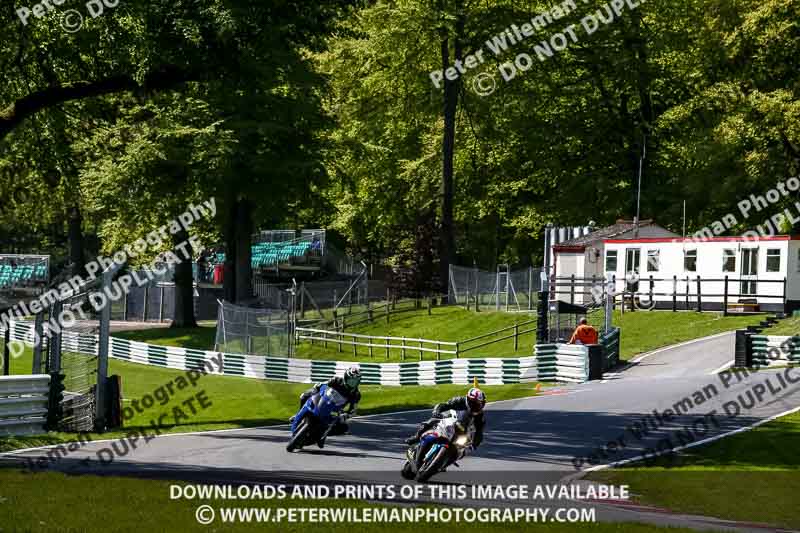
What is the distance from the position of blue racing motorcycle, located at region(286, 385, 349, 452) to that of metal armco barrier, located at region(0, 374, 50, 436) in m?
5.15

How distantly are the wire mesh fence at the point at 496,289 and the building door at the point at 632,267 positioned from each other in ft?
12.4

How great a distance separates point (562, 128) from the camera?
2222 inches

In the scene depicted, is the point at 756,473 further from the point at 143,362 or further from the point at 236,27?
the point at 143,362

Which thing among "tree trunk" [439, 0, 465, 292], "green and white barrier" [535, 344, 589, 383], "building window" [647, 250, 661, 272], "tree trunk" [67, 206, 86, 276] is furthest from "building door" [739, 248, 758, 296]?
"tree trunk" [67, 206, 86, 276]

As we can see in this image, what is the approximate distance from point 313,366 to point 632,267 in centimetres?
1399

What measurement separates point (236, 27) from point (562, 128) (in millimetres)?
37395

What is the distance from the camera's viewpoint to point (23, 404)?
20.1m

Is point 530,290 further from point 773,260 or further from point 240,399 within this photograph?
point 240,399

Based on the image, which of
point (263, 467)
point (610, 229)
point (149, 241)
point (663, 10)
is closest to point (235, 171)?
point (149, 241)

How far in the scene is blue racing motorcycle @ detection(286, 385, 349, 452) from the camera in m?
17.8

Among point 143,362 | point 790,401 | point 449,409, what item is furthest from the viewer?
point 143,362

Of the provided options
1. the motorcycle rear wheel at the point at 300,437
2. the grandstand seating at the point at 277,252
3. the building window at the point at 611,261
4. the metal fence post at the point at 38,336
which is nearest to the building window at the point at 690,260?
the building window at the point at 611,261

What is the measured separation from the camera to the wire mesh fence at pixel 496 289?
4591 centimetres

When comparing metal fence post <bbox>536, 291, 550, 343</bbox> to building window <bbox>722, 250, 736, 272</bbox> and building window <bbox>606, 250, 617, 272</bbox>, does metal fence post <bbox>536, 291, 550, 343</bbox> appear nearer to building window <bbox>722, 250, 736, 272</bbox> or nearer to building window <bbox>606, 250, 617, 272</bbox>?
building window <bbox>722, 250, 736, 272</bbox>
